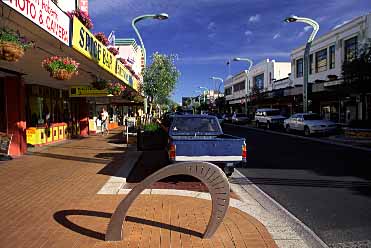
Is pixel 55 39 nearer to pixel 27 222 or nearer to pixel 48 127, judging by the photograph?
pixel 27 222

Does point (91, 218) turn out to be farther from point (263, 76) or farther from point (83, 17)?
point (263, 76)

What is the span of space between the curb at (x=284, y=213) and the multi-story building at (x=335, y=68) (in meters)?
16.7

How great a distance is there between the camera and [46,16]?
7.00 metres

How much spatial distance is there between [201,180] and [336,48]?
31.9 meters

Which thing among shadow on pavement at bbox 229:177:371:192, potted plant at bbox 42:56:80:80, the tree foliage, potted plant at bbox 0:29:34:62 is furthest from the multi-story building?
potted plant at bbox 0:29:34:62

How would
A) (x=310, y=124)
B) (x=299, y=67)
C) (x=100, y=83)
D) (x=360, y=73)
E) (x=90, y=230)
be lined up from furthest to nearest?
1. (x=299, y=67)
2. (x=310, y=124)
3. (x=360, y=73)
4. (x=100, y=83)
5. (x=90, y=230)

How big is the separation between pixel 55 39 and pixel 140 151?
7.52 m

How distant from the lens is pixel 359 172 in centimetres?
1012

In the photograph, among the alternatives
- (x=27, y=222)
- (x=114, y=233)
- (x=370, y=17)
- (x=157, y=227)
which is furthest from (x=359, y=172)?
(x=370, y=17)

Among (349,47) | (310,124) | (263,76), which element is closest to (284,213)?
(310,124)

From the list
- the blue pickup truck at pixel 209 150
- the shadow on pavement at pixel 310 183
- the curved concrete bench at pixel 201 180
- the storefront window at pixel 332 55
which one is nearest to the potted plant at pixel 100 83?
the blue pickup truck at pixel 209 150

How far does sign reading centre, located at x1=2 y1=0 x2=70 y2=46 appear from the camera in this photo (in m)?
5.95

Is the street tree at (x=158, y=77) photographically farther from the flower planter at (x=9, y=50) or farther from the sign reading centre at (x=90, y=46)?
the flower planter at (x=9, y=50)

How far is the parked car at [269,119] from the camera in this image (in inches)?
1305
